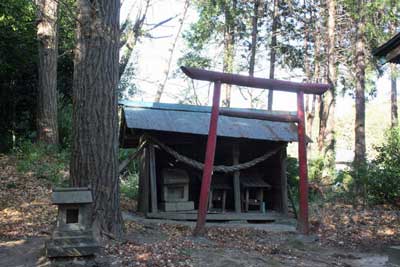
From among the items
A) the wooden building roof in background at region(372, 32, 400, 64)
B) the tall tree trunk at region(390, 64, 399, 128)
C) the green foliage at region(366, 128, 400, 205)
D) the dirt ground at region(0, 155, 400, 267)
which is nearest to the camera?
the dirt ground at region(0, 155, 400, 267)

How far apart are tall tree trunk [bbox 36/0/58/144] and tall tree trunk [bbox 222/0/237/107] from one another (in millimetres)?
12783

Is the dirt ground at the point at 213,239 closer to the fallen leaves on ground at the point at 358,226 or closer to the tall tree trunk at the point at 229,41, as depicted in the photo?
the fallen leaves on ground at the point at 358,226

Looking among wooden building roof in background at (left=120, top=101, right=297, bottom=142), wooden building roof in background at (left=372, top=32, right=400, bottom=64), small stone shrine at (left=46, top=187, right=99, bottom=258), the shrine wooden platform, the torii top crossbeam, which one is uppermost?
wooden building roof in background at (left=372, top=32, right=400, bottom=64)

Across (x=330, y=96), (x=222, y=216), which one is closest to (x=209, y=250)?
(x=222, y=216)

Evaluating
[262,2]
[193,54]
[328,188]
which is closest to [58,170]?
[328,188]

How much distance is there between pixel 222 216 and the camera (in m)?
10.6

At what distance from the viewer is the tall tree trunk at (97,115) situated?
21.1ft

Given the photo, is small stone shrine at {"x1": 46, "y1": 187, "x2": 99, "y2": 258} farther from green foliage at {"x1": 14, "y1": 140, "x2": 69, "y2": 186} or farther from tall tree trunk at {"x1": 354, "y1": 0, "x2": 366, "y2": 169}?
tall tree trunk at {"x1": 354, "y1": 0, "x2": 366, "y2": 169}

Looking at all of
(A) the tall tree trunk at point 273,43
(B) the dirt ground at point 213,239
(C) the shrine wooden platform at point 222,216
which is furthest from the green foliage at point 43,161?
(A) the tall tree trunk at point 273,43

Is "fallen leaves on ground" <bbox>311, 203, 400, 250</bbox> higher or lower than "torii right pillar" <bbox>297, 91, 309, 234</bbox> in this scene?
lower

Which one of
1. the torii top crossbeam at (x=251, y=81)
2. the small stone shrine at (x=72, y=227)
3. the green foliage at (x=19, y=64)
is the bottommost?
the small stone shrine at (x=72, y=227)

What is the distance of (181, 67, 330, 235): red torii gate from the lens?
8.12 meters

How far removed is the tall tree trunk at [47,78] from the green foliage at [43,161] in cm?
58

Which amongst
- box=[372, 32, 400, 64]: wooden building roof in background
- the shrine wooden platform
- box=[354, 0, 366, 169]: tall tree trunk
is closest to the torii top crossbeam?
box=[372, 32, 400, 64]: wooden building roof in background
